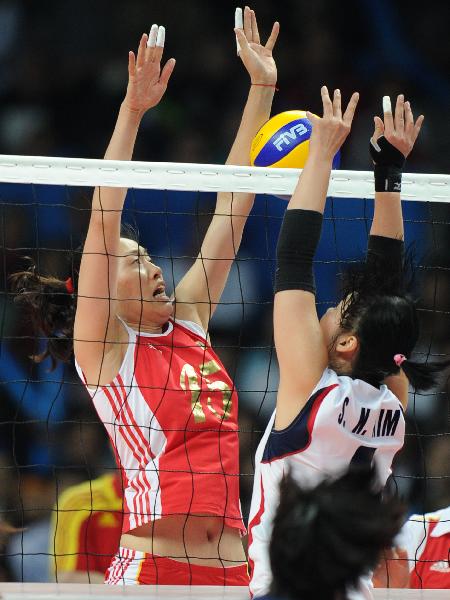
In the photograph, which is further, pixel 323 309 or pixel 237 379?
pixel 237 379

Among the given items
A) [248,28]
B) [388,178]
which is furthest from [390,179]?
[248,28]

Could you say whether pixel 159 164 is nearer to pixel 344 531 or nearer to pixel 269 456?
pixel 269 456

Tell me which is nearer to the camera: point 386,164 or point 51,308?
point 386,164

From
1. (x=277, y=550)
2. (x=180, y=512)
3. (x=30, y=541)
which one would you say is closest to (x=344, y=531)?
(x=277, y=550)

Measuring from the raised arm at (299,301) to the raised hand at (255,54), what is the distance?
4.23ft

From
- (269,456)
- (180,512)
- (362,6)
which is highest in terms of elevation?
(362,6)

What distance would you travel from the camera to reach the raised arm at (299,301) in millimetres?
2613

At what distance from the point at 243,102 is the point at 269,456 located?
4.33 meters

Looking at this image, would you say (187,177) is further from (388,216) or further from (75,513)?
(75,513)

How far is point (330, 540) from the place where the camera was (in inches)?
74.2

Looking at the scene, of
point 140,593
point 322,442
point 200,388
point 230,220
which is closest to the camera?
point 322,442

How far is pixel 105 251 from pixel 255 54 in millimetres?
1114

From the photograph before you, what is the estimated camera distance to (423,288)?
600 cm

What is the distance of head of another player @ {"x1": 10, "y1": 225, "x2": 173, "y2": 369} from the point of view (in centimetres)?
365
